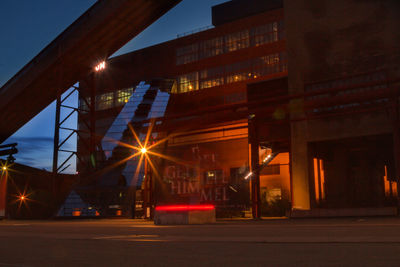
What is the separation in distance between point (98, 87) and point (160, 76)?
12.4 m

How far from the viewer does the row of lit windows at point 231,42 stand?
183 feet

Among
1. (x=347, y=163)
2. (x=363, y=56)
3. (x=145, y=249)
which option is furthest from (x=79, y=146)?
(x=145, y=249)

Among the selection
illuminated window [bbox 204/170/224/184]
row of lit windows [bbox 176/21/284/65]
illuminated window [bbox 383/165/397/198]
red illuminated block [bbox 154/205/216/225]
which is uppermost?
row of lit windows [bbox 176/21/284/65]

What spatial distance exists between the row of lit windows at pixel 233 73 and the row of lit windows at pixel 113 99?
8989 mm

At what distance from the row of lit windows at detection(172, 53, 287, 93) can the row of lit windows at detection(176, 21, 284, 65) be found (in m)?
2.13

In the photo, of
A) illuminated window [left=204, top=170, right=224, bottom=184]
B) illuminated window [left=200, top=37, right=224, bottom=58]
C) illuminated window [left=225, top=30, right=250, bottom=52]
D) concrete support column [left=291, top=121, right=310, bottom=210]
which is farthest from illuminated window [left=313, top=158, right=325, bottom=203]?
illuminated window [left=200, top=37, right=224, bottom=58]

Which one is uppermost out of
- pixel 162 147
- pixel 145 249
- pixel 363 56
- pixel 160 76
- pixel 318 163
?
pixel 160 76

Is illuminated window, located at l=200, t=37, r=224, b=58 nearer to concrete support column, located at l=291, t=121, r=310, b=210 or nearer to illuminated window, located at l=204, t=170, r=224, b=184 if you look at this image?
illuminated window, located at l=204, t=170, r=224, b=184

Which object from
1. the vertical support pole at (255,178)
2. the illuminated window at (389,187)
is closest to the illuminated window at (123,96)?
the illuminated window at (389,187)

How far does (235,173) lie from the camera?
4891 centimetres

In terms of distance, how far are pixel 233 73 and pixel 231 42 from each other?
4.27m

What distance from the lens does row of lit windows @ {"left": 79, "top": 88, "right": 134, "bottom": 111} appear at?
6819cm

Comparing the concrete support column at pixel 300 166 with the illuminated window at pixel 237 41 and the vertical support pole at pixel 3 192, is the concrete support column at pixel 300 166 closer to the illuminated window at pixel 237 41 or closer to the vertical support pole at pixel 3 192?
the illuminated window at pixel 237 41

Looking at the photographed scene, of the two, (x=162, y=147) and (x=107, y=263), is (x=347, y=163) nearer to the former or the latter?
(x=162, y=147)
